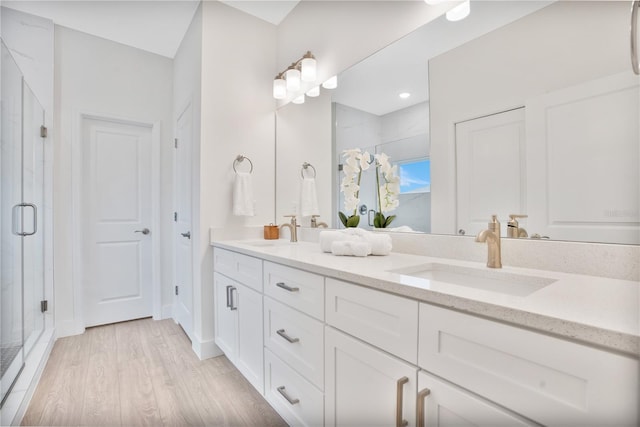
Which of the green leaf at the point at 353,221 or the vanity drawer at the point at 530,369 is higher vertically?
the green leaf at the point at 353,221

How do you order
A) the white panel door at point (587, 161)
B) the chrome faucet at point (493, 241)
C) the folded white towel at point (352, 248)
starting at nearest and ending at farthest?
the white panel door at point (587, 161), the chrome faucet at point (493, 241), the folded white towel at point (352, 248)

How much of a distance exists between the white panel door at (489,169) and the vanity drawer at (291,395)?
899 millimetres

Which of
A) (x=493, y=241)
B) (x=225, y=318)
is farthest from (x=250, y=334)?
(x=493, y=241)

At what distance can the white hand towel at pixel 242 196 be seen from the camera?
2.22m

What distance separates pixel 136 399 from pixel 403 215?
176 centimetres

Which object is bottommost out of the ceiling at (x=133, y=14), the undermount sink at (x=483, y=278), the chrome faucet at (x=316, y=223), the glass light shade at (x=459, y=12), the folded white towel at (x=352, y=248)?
the undermount sink at (x=483, y=278)

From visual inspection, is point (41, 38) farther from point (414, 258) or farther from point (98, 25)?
point (414, 258)

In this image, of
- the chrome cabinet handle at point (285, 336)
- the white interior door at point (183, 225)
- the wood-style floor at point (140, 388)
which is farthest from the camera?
the white interior door at point (183, 225)

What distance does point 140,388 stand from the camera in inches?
70.5

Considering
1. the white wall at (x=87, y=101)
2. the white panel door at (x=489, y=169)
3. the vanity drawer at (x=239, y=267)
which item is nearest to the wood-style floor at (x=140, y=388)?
the white wall at (x=87, y=101)

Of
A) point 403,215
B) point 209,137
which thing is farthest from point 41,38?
point 403,215

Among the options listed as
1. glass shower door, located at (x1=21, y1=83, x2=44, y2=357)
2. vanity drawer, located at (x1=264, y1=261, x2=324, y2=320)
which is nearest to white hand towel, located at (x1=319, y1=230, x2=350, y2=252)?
vanity drawer, located at (x1=264, y1=261, x2=324, y2=320)

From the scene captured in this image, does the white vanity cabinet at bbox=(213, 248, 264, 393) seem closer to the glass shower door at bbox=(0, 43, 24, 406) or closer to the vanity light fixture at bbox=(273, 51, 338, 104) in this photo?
the glass shower door at bbox=(0, 43, 24, 406)

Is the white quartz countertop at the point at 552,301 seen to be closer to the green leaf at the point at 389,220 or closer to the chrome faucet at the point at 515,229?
the chrome faucet at the point at 515,229
